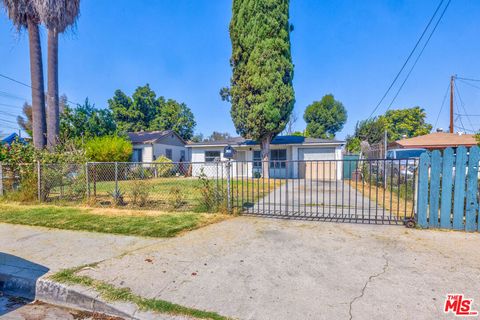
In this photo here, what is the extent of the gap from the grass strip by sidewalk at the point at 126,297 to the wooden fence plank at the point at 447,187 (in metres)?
4.69

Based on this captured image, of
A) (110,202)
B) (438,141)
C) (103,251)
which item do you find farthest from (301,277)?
(438,141)

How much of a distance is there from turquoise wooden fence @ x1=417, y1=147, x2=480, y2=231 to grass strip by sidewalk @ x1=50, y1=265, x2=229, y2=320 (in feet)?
15.1

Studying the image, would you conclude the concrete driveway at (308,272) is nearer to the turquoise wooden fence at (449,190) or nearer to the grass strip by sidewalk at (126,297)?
the grass strip by sidewalk at (126,297)

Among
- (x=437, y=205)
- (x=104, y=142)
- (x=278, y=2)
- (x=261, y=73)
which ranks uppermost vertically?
(x=278, y=2)

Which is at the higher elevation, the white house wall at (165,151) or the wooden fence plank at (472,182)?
the white house wall at (165,151)

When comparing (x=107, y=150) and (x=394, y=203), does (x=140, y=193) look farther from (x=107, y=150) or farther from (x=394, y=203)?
(x=107, y=150)

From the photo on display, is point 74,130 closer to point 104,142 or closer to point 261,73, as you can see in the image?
point 104,142

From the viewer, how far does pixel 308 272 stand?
3.07 m

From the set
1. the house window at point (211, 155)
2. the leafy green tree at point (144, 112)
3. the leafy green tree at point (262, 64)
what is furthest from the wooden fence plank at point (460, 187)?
the leafy green tree at point (144, 112)

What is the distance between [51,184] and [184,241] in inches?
256

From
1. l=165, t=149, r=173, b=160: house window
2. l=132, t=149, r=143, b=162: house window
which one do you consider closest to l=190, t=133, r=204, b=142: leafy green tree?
l=165, t=149, r=173, b=160: house window

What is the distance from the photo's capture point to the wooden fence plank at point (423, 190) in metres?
4.62

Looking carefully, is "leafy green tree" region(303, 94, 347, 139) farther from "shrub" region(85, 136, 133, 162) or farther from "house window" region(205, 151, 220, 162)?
"shrub" region(85, 136, 133, 162)

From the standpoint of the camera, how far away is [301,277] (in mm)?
2949
